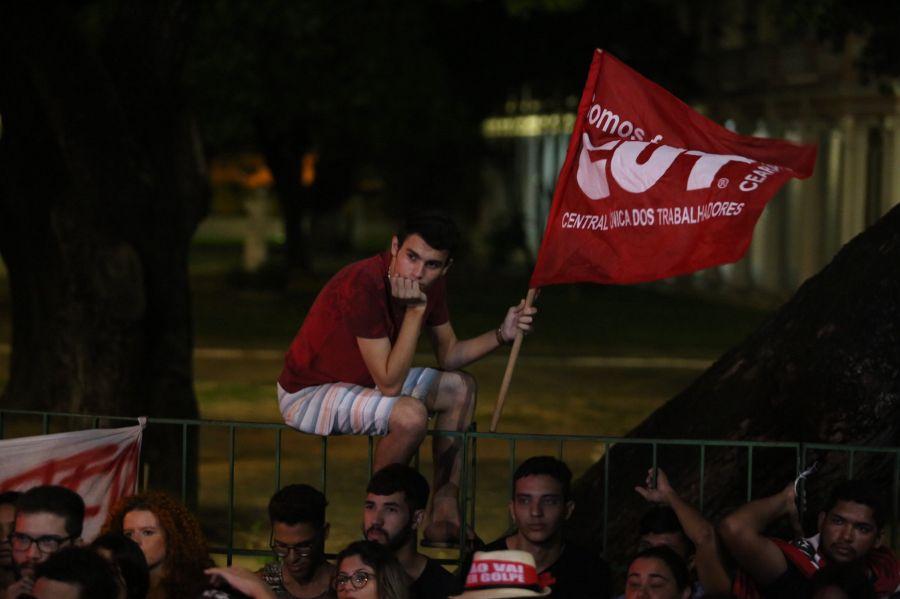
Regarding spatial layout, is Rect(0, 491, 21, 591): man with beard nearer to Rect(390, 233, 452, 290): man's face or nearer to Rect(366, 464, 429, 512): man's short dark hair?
Rect(366, 464, 429, 512): man's short dark hair

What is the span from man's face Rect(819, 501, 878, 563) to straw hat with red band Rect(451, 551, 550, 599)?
4.21 ft

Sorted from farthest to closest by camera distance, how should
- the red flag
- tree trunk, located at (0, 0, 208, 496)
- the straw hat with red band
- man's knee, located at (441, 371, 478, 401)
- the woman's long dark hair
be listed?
tree trunk, located at (0, 0, 208, 496), man's knee, located at (441, 371, 478, 401), the red flag, the woman's long dark hair, the straw hat with red band

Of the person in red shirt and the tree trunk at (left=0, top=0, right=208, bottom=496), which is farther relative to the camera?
the tree trunk at (left=0, top=0, right=208, bottom=496)

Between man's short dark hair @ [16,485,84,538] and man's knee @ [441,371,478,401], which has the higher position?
man's knee @ [441,371,478,401]

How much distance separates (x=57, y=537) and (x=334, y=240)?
4819cm

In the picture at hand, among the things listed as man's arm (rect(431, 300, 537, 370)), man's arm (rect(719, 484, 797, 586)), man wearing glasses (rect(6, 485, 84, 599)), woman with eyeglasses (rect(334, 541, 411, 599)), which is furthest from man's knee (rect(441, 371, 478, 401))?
man wearing glasses (rect(6, 485, 84, 599))

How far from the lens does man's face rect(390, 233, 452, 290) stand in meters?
6.83

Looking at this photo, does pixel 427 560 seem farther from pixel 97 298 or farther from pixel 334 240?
pixel 334 240

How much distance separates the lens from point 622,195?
726cm

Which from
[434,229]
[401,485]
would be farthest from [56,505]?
[434,229]

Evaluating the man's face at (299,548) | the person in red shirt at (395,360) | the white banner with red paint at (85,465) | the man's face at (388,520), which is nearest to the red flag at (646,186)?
the person in red shirt at (395,360)

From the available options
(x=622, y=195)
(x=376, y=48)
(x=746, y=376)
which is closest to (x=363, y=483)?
(x=746, y=376)

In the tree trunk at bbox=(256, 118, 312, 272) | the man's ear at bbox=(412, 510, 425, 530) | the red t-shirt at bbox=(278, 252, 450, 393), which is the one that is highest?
the tree trunk at bbox=(256, 118, 312, 272)

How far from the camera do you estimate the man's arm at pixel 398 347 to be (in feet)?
22.3
